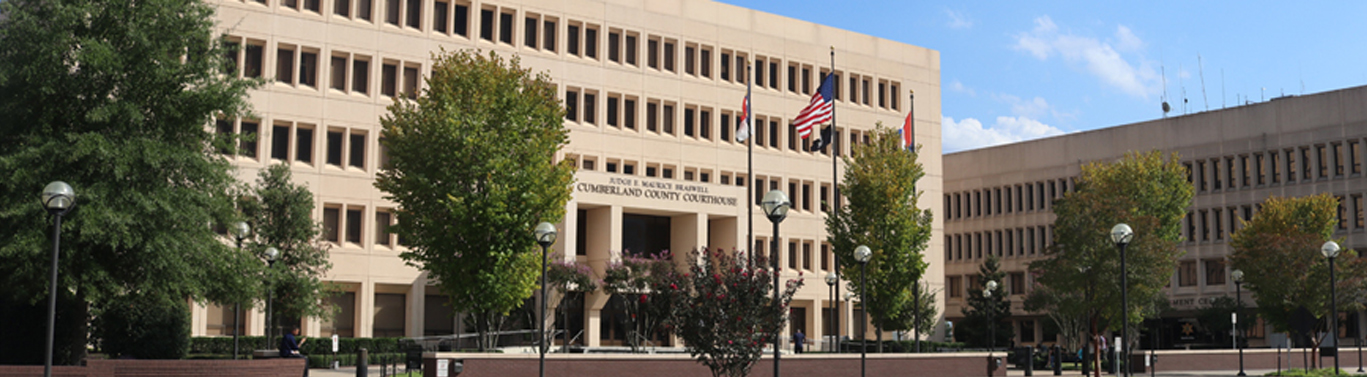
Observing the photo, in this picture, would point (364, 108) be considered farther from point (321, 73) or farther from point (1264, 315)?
point (1264, 315)

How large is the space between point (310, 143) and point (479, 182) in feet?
61.5

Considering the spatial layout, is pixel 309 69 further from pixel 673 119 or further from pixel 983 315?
pixel 983 315

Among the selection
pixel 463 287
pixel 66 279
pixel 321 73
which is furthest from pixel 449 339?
pixel 66 279

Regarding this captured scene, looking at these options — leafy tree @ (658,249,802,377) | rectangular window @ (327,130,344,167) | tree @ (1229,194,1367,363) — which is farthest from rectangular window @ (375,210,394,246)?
tree @ (1229,194,1367,363)

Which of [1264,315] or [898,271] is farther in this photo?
[1264,315]

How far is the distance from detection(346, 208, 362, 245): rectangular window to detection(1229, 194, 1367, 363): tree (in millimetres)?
38366

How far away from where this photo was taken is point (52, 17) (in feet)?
87.9

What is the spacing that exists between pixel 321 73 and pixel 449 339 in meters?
12.2

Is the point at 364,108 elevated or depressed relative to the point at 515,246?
elevated

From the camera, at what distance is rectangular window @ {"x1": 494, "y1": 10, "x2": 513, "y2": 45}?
56344 mm

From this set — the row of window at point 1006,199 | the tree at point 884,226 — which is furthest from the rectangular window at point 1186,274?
the tree at point 884,226

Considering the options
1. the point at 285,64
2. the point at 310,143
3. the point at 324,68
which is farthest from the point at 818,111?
the point at 285,64

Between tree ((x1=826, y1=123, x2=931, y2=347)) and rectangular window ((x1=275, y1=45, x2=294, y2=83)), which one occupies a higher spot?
rectangular window ((x1=275, y1=45, x2=294, y2=83))

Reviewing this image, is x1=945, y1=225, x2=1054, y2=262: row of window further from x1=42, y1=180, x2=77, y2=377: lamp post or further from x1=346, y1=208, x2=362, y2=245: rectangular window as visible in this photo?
x1=42, y1=180, x2=77, y2=377: lamp post
